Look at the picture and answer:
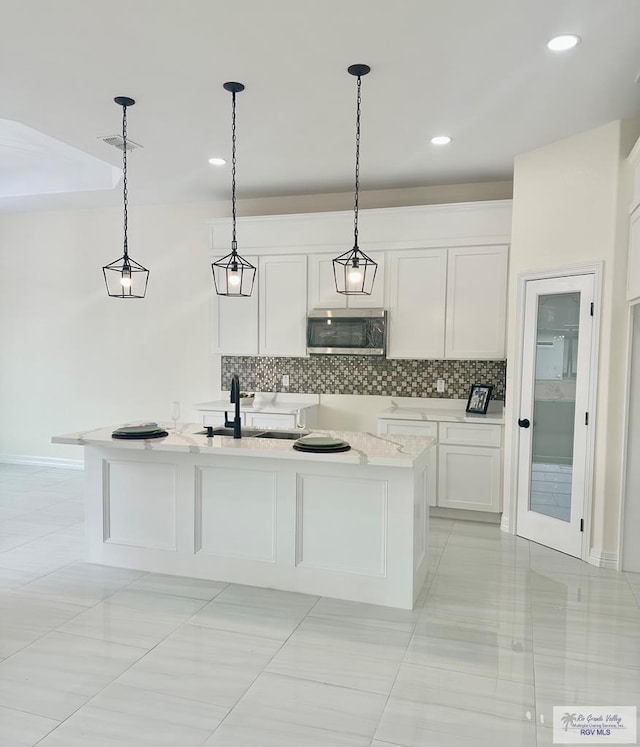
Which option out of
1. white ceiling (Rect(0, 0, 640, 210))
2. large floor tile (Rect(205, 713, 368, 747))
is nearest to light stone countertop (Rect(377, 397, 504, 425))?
white ceiling (Rect(0, 0, 640, 210))

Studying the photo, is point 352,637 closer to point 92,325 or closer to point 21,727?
point 21,727

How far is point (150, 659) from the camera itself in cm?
271

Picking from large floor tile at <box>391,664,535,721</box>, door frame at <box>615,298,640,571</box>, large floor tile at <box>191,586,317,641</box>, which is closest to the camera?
large floor tile at <box>391,664,535,721</box>

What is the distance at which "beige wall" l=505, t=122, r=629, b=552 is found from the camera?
3.81 m

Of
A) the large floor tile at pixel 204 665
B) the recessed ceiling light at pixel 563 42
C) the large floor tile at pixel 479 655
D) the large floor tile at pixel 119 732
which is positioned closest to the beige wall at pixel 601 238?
the recessed ceiling light at pixel 563 42

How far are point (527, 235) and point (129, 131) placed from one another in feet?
10.0

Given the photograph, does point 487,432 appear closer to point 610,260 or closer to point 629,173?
point 610,260

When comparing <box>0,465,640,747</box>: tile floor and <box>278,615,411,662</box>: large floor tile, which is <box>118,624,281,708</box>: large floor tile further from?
<box>278,615,411,662</box>: large floor tile

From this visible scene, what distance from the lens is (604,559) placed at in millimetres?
3910

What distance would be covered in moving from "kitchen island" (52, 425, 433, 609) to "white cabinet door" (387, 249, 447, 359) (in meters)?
1.62

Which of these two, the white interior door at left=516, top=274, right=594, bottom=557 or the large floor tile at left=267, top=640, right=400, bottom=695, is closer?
the large floor tile at left=267, top=640, right=400, bottom=695

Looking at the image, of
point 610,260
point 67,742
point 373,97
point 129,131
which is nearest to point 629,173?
point 610,260

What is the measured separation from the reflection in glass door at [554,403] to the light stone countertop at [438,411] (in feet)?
1.49

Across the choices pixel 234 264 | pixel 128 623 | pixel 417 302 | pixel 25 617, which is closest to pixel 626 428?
pixel 417 302
